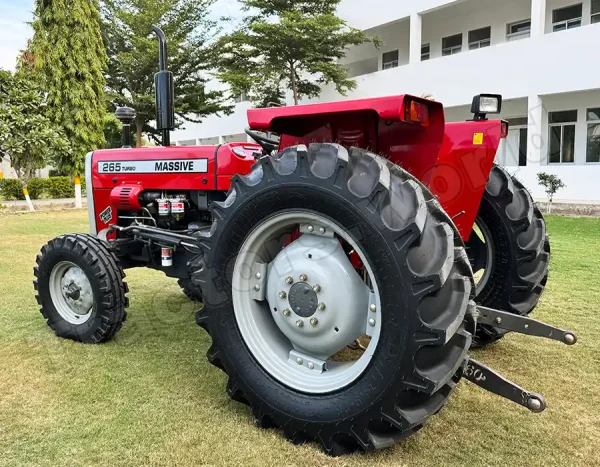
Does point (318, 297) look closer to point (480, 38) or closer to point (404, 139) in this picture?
point (404, 139)

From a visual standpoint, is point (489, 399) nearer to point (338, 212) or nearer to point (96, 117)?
point (338, 212)

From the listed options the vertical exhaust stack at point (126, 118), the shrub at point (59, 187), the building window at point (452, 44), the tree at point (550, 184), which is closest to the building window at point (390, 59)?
the building window at point (452, 44)

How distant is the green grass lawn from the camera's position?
82.4 inches

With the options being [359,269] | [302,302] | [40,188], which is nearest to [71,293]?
[302,302]

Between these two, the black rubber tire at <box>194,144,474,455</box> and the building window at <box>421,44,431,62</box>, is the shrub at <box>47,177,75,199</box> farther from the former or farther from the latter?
the black rubber tire at <box>194,144,474,455</box>

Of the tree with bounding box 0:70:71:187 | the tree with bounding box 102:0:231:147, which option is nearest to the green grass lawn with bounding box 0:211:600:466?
the tree with bounding box 0:70:71:187

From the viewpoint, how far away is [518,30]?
16.1 meters

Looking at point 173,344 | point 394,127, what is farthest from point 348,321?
point 173,344

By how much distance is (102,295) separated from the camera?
11.1 feet

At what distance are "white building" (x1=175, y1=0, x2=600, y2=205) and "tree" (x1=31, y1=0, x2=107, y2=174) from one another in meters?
9.21

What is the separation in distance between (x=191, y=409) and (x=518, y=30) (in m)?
17.1

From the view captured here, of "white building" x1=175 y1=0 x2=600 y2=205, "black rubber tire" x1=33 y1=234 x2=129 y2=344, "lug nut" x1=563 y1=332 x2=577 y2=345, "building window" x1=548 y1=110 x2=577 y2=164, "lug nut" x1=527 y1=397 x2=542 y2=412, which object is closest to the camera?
"lug nut" x1=527 y1=397 x2=542 y2=412

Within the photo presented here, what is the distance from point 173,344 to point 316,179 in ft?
6.46

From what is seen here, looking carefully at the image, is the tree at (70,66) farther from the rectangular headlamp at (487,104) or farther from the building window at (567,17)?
the rectangular headlamp at (487,104)
